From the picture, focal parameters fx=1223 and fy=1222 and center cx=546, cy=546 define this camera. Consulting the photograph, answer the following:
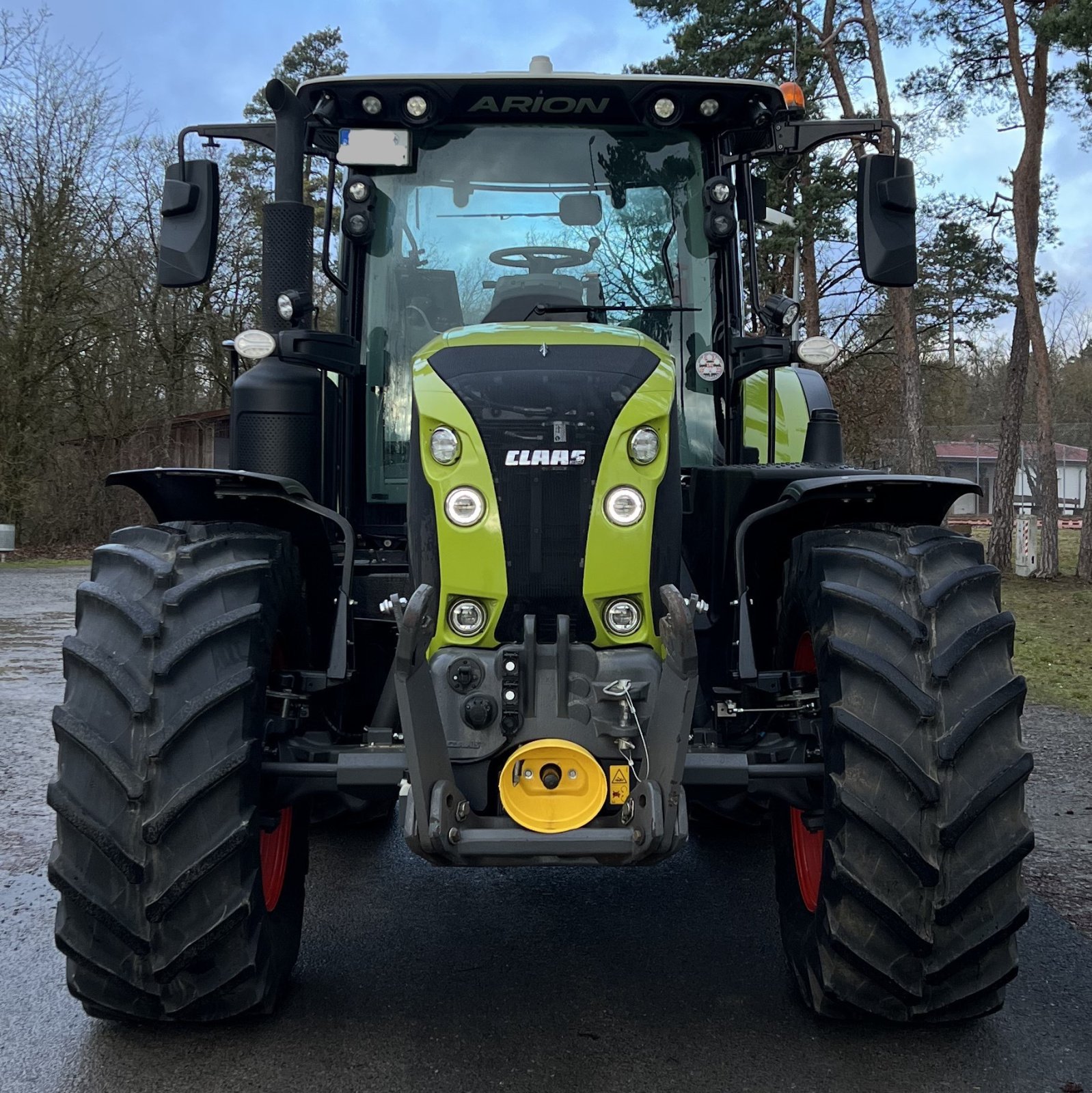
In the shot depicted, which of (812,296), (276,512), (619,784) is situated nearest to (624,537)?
(619,784)

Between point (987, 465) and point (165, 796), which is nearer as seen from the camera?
point (165, 796)

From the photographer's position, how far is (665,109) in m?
4.22

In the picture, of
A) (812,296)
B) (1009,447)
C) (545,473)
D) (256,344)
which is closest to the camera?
(545,473)

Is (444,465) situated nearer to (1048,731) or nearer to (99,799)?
(99,799)

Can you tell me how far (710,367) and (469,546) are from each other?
1496mm

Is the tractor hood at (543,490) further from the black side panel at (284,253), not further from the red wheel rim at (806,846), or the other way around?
the black side panel at (284,253)

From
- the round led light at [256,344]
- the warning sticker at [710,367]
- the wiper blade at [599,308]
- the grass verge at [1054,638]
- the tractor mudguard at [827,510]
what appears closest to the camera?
the tractor mudguard at [827,510]

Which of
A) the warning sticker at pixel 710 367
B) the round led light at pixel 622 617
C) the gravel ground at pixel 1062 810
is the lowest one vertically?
the gravel ground at pixel 1062 810

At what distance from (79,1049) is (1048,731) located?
21.8ft

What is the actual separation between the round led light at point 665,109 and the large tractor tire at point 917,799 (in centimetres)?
186

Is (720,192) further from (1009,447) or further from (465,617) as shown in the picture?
(1009,447)

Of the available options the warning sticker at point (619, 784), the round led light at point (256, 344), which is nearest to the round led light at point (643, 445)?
the warning sticker at point (619, 784)

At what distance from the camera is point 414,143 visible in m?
4.24

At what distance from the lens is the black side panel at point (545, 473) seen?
3.25 meters
